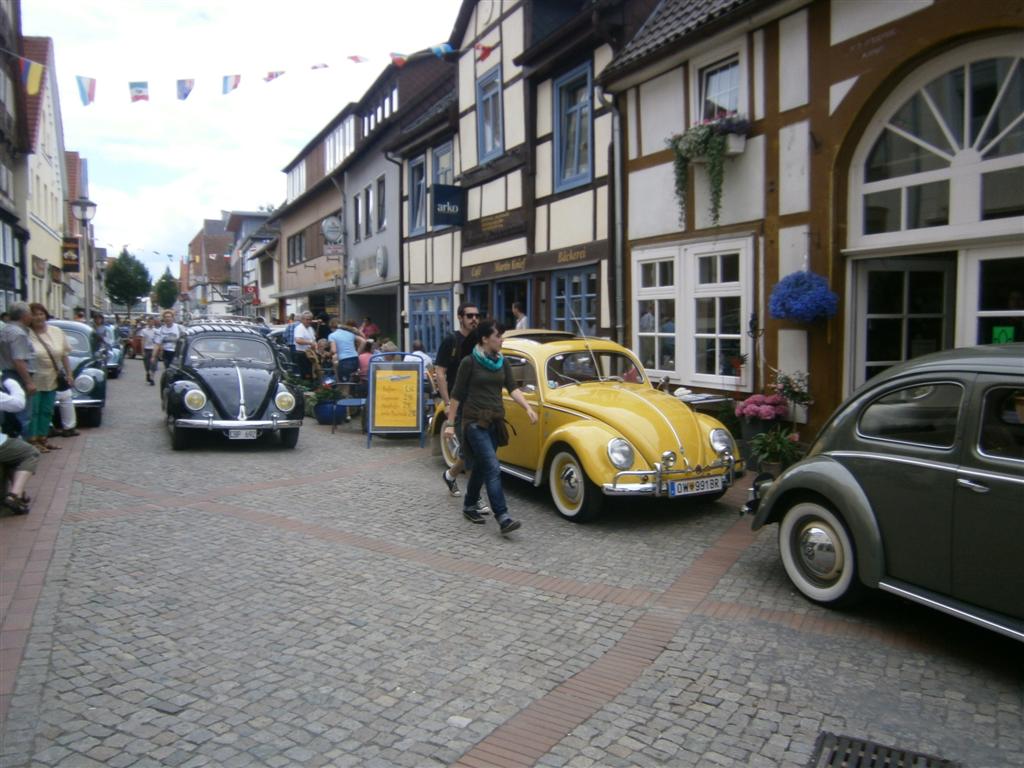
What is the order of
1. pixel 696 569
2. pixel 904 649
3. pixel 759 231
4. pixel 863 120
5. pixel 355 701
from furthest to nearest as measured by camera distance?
pixel 759 231 < pixel 863 120 < pixel 696 569 < pixel 904 649 < pixel 355 701

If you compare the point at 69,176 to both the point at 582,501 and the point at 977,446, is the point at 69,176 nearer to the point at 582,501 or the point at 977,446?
the point at 582,501

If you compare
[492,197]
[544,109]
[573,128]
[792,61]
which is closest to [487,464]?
[792,61]

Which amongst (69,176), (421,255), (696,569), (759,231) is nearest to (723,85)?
(759,231)

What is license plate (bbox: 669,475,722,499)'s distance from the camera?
670 cm

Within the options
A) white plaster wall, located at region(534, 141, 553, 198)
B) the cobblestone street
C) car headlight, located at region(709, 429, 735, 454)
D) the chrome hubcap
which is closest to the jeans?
the cobblestone street

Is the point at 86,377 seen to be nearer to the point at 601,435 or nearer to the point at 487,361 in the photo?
the point at 487,361

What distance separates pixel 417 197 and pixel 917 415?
17.8 meters

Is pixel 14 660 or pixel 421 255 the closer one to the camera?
pixel 14 660

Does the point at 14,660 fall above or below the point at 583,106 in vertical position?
below

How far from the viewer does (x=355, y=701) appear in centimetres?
373

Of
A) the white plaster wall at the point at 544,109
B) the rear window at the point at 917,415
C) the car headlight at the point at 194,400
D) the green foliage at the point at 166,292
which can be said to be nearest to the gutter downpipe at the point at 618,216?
the white plaster wall at the point at 544,109

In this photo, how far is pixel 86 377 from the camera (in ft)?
39.4

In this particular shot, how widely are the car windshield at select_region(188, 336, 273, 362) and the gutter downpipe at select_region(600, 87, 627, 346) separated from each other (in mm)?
5274

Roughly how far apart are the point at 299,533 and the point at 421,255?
1449cm
